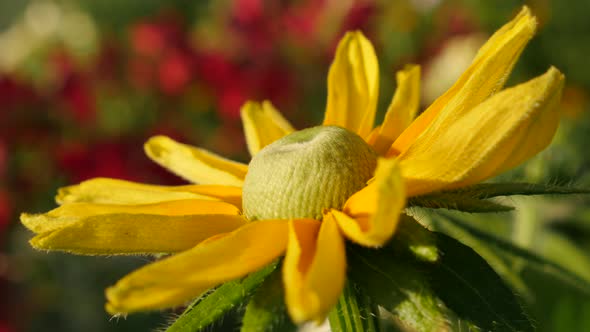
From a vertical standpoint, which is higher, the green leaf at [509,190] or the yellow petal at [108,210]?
the yellow petal at [108,210]

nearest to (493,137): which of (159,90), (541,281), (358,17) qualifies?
(541,281)

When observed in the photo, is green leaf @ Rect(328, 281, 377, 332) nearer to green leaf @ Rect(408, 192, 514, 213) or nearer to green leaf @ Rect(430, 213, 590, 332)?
green leaf @ Rect(408, 192, 514, 213)

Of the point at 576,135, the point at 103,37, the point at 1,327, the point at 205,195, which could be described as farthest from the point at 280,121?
the point at 103,37

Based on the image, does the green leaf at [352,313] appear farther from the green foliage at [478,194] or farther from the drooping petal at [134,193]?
the drooping petal at [134,193]

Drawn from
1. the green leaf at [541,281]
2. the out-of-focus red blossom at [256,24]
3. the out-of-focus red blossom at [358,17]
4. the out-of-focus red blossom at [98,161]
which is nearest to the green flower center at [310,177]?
the green leaf at [541,281]

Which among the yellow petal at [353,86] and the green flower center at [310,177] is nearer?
the green flower center at [310,177]

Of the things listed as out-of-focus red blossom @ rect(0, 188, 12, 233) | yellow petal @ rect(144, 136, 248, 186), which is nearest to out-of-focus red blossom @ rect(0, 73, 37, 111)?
out-of-focus red blossom @ rect(0, 188, 12, 233)

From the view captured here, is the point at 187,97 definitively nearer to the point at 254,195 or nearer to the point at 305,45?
the point at 305,45
